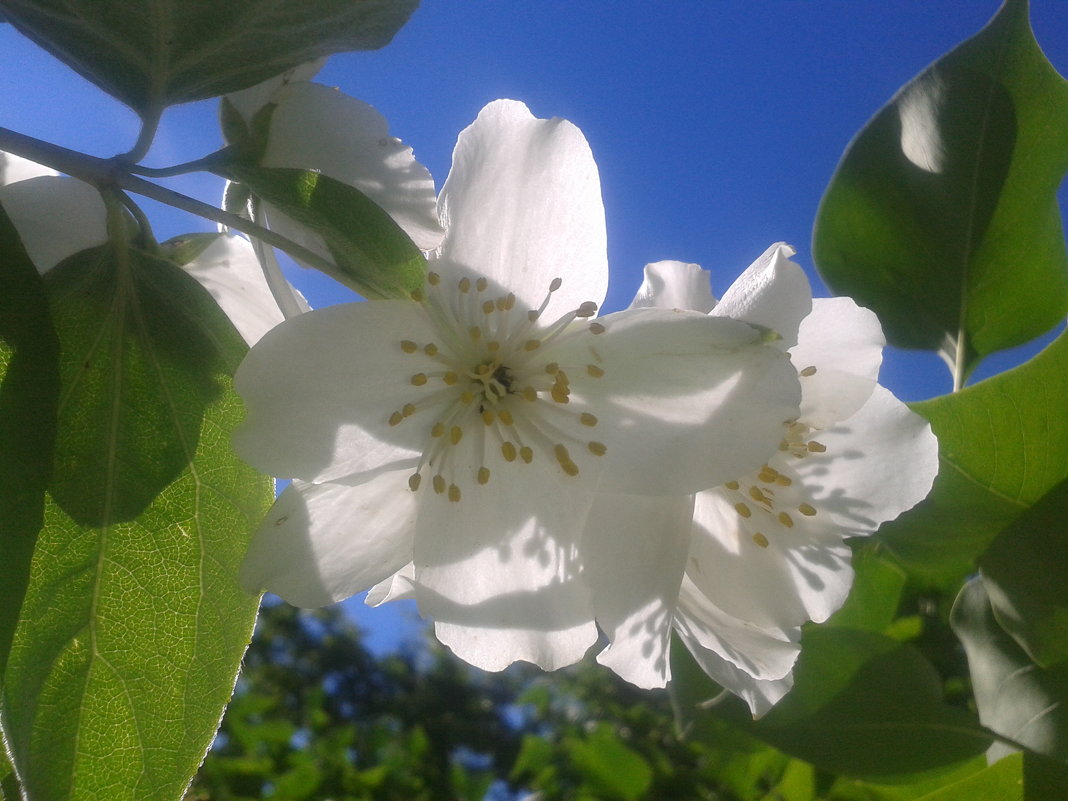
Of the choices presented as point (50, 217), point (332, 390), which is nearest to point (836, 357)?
point (332, 390)

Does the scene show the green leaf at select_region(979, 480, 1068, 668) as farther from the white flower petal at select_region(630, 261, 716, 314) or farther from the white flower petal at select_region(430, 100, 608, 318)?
the white flower petal at select_region(430, 100, 608, 318)

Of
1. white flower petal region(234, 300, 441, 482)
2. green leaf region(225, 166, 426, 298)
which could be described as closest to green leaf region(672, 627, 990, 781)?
white flower petal region(234, 300, 441, 482)

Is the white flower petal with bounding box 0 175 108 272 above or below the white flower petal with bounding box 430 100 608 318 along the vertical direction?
above

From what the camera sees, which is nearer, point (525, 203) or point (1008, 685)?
point (525, 203)

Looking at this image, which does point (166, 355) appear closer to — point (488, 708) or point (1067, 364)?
point (1067, 364)

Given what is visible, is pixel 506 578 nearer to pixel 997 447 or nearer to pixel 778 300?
pixel 778 300

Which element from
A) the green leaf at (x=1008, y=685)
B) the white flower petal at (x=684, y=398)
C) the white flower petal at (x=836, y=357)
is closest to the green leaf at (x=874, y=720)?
the green leaf at (x=1008, y=685)
